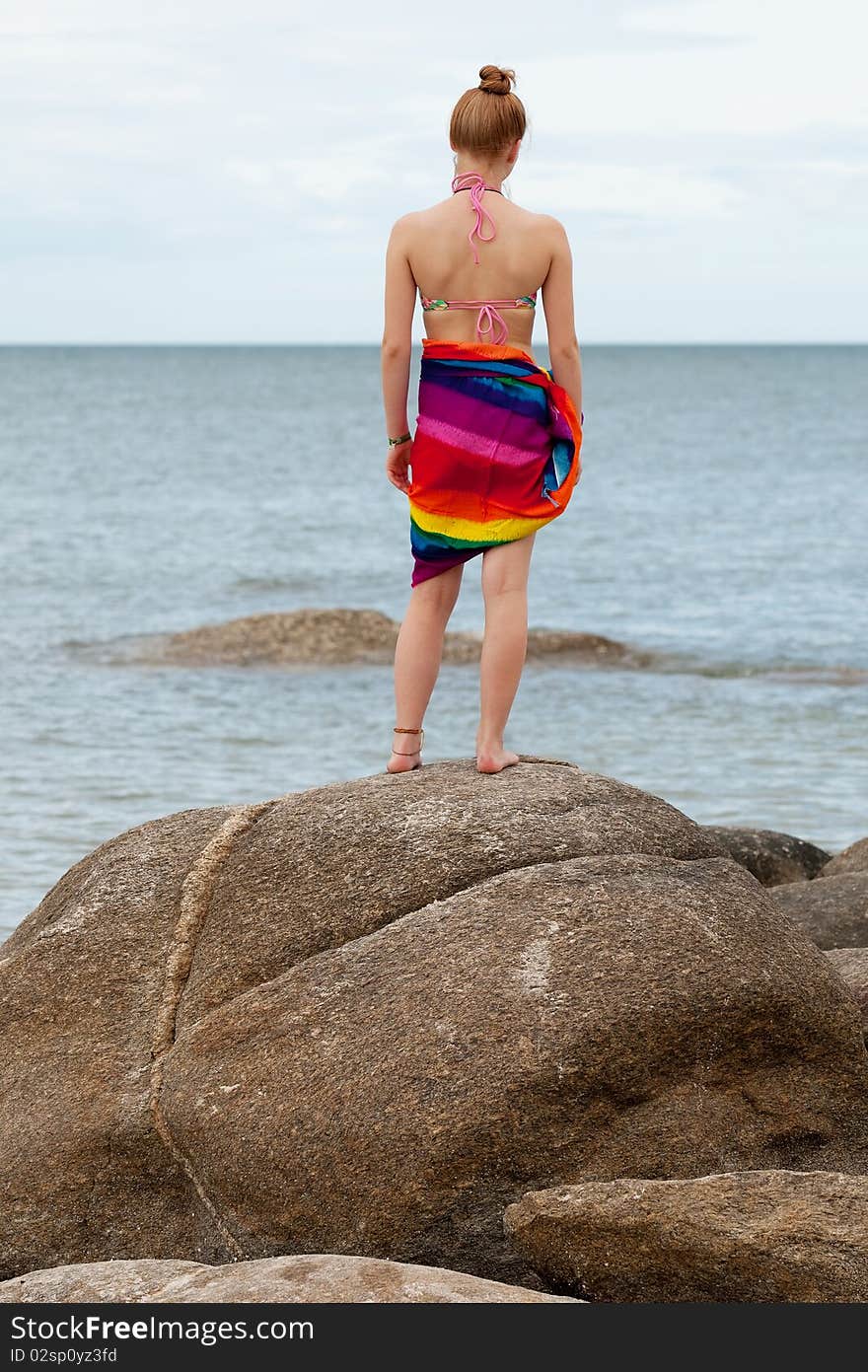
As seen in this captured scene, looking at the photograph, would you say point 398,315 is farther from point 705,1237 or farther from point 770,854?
point 770,854

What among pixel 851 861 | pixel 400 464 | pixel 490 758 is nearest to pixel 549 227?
pixel 400 464

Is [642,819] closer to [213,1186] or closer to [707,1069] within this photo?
[707,1069]

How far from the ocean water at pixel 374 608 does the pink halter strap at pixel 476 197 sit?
511 centimetres

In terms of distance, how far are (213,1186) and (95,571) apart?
2261 cm

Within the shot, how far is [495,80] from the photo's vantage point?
565 cm

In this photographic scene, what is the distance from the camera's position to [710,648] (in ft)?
64.9

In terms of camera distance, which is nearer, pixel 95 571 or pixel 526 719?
pixel 526 719

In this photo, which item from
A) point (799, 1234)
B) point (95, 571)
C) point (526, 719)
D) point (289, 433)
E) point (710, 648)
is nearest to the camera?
point (799, 1234)

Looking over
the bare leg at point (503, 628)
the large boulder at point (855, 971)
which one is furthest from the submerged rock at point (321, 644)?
the bare leg at point (503, 628)

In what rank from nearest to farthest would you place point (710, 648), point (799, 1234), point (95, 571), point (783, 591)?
point (799, 1234) < point (710, 648) < point (783, 591) < point (95, 571)

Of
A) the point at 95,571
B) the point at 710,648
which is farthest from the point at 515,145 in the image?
the point at 95,571

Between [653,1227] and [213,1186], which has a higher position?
[653,1227]

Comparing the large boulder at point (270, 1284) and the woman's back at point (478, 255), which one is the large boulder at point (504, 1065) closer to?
the large boulder at point (270, 1284)

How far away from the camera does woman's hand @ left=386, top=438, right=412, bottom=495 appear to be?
6.14 metres
